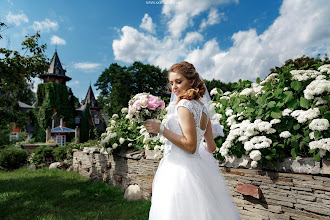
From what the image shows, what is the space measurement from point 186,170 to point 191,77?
2.90ft

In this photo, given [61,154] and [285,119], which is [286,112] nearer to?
[285,119]

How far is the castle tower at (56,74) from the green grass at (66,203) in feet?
81.5

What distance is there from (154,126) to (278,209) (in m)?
2.24

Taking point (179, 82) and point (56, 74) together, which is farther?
point (56, 74)

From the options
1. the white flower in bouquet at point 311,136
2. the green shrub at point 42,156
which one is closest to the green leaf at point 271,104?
the white flower in bouquet at point 311,136

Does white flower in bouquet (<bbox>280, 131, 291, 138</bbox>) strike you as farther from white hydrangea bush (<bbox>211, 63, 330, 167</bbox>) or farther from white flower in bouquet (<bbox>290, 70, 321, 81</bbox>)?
white flower in bouquet (<bbox>290, 70, 321, 81</bbox>)

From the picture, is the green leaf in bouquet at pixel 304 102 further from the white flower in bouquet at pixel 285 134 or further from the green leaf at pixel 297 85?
the white flower in bouquet at pixel 285 134

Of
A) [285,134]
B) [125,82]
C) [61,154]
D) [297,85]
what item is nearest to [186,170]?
[285,134]

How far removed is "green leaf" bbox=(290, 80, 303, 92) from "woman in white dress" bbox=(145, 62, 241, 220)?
5.20 ft

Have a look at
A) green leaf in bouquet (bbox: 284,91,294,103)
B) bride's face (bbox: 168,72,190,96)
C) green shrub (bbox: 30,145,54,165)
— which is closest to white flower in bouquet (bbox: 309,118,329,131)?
green leaf in bouquet (bbox: 284,91,294,103)

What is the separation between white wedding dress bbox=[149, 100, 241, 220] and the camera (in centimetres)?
184

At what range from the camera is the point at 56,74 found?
29109mm

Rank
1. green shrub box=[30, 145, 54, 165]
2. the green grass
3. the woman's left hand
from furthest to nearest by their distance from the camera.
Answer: green shrub box=[30, 145, 54, 165] < the green grass < the woman's left hand

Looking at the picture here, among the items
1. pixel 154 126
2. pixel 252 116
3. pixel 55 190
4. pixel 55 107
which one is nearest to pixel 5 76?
pixel 55 190
